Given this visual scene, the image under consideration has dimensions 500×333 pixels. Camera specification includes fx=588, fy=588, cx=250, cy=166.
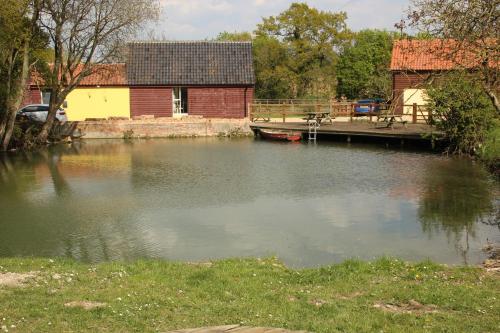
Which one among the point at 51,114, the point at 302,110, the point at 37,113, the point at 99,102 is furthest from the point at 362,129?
the point at 37,113

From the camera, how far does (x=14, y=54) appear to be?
90.0 feet

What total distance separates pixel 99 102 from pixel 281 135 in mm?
12586

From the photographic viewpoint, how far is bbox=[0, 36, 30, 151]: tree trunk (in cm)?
2713

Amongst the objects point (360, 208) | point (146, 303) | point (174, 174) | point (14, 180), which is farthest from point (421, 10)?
point (14, 180)

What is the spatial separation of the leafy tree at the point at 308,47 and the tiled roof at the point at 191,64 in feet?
46.4

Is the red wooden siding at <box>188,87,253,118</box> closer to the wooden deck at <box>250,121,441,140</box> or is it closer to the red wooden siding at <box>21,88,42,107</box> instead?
the wooden deck at <box>250,121,441,140</box>

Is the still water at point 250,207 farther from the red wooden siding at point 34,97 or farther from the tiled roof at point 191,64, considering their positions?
the red wooden siding at point 34,97

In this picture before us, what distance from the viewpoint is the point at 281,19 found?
53781mm

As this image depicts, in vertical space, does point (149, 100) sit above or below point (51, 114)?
above

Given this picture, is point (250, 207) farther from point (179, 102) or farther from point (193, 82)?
point (179, 102)

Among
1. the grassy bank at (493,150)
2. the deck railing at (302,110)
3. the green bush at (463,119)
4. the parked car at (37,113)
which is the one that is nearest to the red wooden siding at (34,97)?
the parked car at (37,113)

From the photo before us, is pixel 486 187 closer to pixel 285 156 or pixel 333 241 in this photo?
pixel 333 241

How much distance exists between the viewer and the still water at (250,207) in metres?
11.8

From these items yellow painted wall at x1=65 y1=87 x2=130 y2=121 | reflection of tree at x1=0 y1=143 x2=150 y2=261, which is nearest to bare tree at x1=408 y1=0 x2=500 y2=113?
reflection of tree at x1=0 y1=143 x2=150 y2=261
